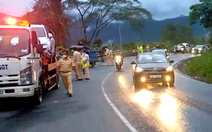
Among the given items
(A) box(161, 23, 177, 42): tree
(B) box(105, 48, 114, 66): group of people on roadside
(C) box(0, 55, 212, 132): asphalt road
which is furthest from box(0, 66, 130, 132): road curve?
(A) box(161, 23, 177, 42): tree

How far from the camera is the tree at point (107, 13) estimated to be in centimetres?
6122

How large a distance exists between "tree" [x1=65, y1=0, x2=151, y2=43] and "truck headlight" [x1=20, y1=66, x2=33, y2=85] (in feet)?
159

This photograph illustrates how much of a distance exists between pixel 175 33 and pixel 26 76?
3882 inches

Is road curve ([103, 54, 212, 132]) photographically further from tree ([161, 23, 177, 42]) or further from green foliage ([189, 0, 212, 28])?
Answer: tree ([161, 23, 177, 42])

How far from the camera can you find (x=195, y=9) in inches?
1309

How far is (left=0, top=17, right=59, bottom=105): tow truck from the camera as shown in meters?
11.4

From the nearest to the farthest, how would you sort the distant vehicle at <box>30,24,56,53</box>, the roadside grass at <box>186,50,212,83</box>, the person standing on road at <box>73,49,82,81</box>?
1. the distant vehicle at <box>30,24,56,53</box>
2. the roadside grass at <box>186,50,212,83</box>
3. the person standing on road at <box>73,49,82,81</box>

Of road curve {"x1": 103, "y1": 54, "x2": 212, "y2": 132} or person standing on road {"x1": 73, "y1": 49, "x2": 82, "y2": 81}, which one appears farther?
person standing on road {"x1": 73, "y1": 49, "x2": 82, "y2": 81}

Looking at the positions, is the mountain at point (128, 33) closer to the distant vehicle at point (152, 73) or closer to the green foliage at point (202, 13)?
the green foliage at point (202, 13)

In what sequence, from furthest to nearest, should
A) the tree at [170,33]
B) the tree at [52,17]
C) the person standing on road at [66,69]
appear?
the tree at [170,33] → the tree at [52,17] → the person standing on road at [66,69]

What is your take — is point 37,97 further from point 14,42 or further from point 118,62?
point 118,62

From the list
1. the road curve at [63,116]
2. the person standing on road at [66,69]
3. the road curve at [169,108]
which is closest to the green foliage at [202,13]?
the road curve at [169,108]

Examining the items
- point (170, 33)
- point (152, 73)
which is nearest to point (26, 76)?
point (152, 73)

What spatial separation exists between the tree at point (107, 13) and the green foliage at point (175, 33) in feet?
137
